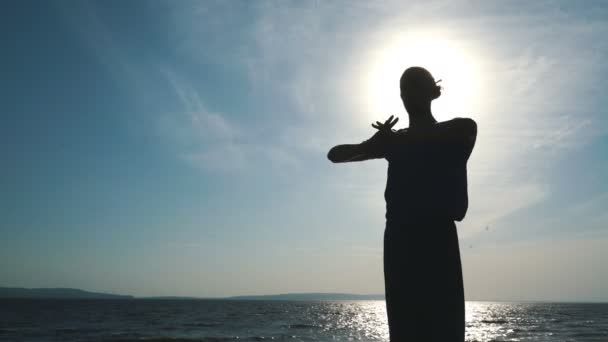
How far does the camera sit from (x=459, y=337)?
1858 mm

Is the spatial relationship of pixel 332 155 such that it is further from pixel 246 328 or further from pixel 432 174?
pixel 246 328

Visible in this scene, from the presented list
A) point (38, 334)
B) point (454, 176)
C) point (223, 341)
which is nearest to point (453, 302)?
point (454, 176)

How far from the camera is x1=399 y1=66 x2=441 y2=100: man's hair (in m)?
2.12

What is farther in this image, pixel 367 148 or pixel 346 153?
pixel 346 153

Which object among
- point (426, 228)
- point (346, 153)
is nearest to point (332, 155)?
point (346, 153)

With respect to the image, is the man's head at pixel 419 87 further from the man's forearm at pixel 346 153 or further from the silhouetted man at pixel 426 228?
the man's forearm at pixel 346 153

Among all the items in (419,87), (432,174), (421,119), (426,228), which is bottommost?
(426,228)

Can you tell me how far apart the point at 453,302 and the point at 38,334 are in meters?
52.3

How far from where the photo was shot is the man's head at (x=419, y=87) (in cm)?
212

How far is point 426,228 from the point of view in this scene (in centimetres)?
190

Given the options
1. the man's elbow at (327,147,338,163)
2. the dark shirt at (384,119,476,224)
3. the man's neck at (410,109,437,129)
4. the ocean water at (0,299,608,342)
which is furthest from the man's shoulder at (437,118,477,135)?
the ocean water at (0,299,608,342)

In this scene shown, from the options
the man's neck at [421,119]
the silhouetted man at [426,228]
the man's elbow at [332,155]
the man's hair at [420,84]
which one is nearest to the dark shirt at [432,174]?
the silhouetted man at [426,228]

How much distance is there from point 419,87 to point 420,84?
1cm

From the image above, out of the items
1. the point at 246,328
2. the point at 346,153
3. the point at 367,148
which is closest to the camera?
the point at 367,148
